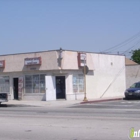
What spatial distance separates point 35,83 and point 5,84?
372 centimetres

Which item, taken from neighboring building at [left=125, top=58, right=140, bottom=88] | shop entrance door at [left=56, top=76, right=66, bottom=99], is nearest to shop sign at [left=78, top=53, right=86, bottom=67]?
shop entrance door at [left=56, top=76, right=66, bottom=99]

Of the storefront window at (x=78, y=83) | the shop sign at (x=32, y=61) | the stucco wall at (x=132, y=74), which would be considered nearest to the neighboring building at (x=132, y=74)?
the stucco wall at (x=132, y=74)

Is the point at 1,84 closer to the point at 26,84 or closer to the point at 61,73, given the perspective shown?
the point at 26,84

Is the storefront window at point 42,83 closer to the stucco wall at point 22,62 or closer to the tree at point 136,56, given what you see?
the stucco wall at point 22,62

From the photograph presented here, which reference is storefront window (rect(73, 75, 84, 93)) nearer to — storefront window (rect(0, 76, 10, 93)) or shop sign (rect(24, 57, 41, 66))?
shop sign (rect(24, 57, 41, 66))

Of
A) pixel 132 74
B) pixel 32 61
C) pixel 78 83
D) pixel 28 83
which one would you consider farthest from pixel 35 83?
pixel 132 74

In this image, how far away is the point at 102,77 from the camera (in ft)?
120

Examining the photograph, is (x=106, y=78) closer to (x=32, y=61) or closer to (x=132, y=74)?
(x=32, y=61)

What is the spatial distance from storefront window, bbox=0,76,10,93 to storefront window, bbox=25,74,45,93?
7.57ft

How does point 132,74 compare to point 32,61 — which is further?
point 132,74

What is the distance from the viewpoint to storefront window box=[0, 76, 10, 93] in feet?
Result: 117

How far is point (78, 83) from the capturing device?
3366 cm

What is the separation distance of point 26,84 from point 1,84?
3152 mm

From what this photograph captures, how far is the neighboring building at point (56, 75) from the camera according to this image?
32156 millimetres
